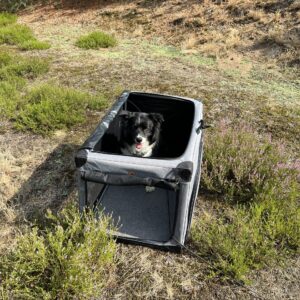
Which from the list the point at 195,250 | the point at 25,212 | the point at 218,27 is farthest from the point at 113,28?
the point at 195,250

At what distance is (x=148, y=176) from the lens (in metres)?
3.45

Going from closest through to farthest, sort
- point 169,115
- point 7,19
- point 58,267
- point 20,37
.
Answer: point 58,267 < point 169,115 < point 20,37 < point 7,19

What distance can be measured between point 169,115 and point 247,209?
197cm

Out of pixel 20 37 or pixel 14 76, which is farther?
pixel 20 37

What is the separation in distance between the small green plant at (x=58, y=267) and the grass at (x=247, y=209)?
1.20 meters

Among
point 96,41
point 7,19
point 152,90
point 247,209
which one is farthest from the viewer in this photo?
point 7,19

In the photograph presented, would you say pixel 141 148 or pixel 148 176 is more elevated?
pixel 148 176

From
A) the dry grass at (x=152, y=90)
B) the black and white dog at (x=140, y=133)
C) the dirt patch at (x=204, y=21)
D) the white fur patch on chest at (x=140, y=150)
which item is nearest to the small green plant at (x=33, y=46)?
the dry grass at (x=152, y=90)

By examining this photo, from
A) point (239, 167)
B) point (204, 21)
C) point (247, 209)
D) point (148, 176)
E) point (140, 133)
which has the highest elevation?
point (148, 176)

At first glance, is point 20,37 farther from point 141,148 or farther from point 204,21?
point 141,148

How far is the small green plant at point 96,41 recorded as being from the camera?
1104 centimetres

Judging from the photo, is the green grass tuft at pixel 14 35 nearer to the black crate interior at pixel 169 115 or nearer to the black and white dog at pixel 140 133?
the black crate interior at pixel 169 115

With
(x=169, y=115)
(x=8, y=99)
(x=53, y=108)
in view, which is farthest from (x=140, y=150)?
(x=8, y=99)

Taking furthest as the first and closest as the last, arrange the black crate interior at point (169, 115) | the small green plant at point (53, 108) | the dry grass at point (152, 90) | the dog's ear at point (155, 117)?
the small green plant at point (53, 108), the black crate interior at point (169, 115), the dog's ear at point (155, 117), the dry grass at point (152, 90)
